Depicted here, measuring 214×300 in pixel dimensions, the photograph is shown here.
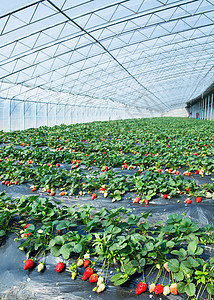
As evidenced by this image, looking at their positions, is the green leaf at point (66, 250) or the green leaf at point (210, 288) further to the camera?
the green leaf at point (66, 250)

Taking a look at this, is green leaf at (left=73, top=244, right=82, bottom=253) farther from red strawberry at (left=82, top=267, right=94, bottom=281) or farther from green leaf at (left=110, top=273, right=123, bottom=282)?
green leaf at (left=110, top=273, right=123, bottom=282)

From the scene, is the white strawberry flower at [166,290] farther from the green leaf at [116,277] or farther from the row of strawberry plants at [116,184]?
the row of strawberry plants at [116,184]

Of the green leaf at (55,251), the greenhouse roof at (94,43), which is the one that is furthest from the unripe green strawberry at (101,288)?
the greenhouse roof at (94,43)

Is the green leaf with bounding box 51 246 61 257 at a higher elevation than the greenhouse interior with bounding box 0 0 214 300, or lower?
lower

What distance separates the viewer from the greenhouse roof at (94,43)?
10.9 m

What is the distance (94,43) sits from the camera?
15.2m

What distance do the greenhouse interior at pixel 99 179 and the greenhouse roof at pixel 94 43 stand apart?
84mm

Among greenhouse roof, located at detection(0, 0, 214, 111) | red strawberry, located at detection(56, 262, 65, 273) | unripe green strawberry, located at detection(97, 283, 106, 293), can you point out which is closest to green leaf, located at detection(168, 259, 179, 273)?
unripe green strawberry, located at detection(97, 283, 106, 293)

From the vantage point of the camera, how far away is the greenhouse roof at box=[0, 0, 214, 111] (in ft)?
35.7

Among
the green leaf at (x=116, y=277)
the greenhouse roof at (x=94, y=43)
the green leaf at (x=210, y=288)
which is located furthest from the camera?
the greenhouse roof at (x=94, y=43)

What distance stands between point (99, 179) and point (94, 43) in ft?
45.1

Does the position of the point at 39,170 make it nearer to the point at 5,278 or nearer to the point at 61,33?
the point at 5,278

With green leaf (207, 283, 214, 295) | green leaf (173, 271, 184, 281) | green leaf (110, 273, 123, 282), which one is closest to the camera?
green leaf (207, 283, 214, 295)

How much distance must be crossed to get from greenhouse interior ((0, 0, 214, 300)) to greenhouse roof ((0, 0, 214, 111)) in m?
Answer: 0.08
